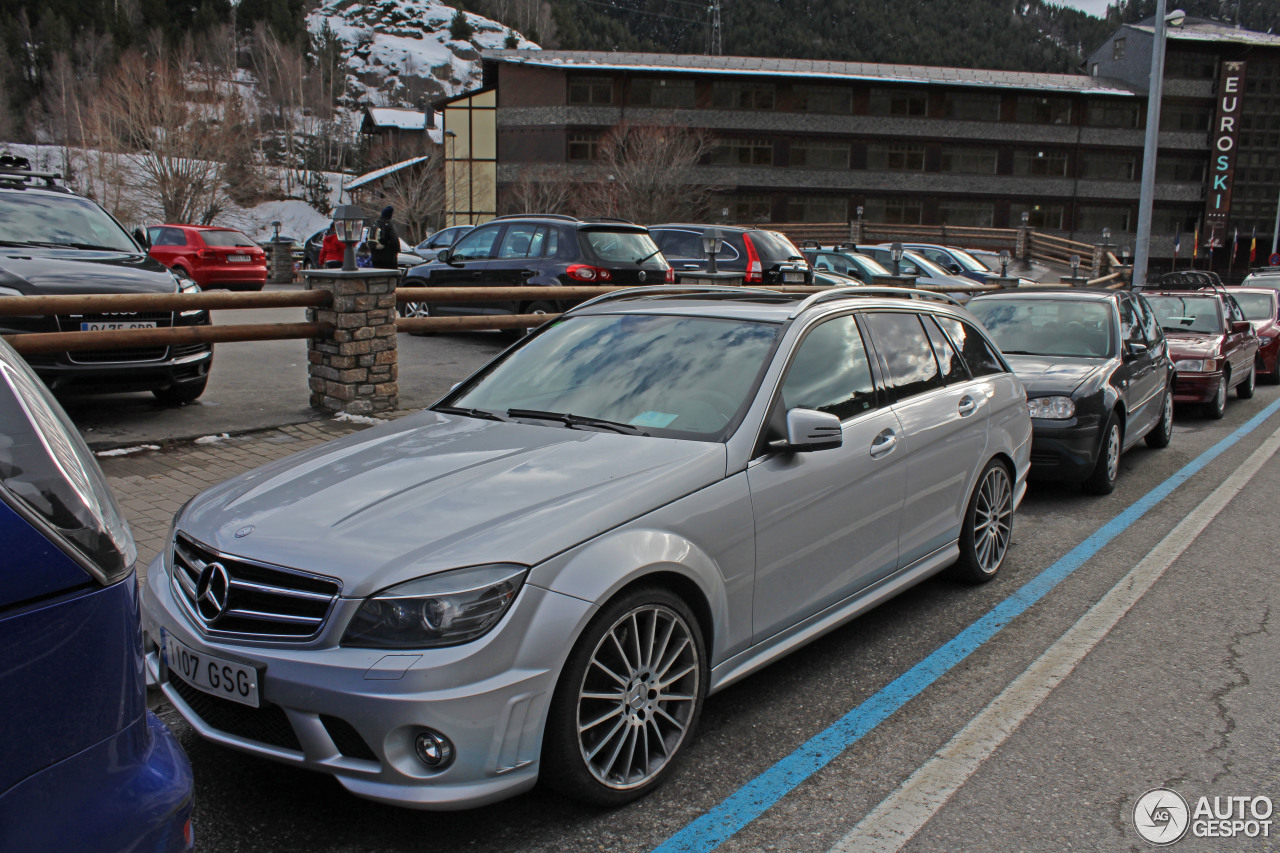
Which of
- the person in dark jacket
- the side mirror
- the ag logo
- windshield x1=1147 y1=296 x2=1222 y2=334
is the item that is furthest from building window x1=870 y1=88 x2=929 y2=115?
the ag logo

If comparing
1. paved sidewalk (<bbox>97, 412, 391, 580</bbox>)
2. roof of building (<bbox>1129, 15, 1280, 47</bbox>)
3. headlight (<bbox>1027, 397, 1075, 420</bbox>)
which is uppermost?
Answer: roof of building (<bbox>1129, 15, 1280, 47</bbox>)

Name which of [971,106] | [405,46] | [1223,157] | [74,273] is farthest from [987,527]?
[405,46]

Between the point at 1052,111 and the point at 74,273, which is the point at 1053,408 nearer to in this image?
the point at 74,273

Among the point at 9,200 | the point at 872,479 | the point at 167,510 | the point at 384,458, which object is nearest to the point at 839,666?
the point at 872,479

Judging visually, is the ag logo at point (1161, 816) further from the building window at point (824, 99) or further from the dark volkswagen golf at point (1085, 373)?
the building window at point (824, 99)

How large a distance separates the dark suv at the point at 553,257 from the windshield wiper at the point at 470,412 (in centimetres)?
727

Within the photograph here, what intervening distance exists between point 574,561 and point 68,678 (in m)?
1.48

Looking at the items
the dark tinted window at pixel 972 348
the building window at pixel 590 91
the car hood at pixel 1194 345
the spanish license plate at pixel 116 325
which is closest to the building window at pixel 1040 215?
the building window at pixel 590 91

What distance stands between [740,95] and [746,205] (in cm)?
650

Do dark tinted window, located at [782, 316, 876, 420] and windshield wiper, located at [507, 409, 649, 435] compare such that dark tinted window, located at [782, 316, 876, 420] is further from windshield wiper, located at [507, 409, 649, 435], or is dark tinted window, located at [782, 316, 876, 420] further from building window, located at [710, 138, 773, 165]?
building window, located at [710, 138, 773, 165]

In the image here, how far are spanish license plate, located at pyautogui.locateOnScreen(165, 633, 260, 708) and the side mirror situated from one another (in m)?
1.98

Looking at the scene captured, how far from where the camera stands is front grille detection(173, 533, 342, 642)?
9.25 feet

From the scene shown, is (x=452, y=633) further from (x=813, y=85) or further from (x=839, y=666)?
(x=813, y=85)

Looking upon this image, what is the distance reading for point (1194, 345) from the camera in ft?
39.2
